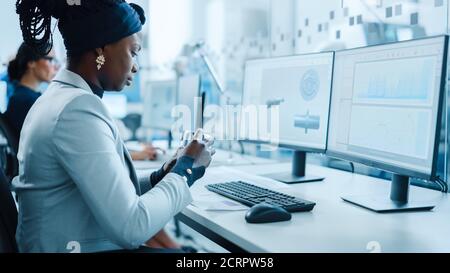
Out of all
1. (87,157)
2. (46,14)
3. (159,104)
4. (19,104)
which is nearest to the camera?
(87,157)

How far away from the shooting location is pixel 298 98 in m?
1.60

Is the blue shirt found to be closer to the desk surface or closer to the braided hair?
the braided hair

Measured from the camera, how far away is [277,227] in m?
1.00

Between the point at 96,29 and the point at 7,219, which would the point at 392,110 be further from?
the point at 7,219

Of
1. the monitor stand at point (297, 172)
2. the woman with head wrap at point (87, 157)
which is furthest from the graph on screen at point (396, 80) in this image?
the woman with head wrap at point (87, 157)

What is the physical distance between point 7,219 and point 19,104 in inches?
63.9

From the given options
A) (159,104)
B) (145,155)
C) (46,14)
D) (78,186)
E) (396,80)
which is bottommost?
(145,155)

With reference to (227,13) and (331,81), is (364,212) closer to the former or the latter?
(331,81)

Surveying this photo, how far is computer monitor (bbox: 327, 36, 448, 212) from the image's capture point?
1066mm

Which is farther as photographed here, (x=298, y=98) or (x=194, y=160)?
(x=298, y=98)

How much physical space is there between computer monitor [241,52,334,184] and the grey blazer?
65cm

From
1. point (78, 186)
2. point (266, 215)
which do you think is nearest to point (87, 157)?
point (78, 186)
